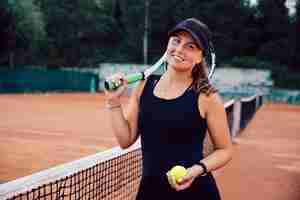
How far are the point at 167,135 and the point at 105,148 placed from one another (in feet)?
27.7

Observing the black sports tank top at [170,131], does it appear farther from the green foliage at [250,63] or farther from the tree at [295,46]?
the tree at [295,46]

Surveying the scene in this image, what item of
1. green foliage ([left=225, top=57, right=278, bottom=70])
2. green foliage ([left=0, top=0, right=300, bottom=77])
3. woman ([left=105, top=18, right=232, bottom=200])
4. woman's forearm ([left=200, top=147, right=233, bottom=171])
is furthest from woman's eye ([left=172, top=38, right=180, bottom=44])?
green foliage ([left=225, top=57, right=278, bottom=70])

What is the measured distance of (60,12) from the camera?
4262cm

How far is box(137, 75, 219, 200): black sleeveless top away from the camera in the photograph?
2.09 metres

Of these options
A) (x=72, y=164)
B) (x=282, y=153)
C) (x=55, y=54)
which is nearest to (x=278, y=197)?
(x=72, y=164)

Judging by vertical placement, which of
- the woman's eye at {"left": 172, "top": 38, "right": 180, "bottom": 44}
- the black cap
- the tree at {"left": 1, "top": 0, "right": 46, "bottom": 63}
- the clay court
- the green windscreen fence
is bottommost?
the green windscreen fence

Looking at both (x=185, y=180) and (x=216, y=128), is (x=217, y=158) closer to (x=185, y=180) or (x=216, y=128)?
(x=216, y=128)

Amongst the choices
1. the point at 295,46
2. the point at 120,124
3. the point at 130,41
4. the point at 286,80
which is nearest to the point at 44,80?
the point at 130,41

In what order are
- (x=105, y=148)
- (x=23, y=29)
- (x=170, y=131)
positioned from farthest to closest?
(x=23, y=29), (x=105, y=148), (x=170, y=131)

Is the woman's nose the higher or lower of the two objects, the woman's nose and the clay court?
the higher

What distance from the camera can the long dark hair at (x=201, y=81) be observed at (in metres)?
2.13

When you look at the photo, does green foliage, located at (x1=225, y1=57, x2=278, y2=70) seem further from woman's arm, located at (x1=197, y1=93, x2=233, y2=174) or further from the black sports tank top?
the black sports tank top

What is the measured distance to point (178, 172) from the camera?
1984 mm

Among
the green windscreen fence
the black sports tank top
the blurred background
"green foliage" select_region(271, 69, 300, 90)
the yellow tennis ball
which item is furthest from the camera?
"green foliage" select_region(271, 69, 300, 90)
